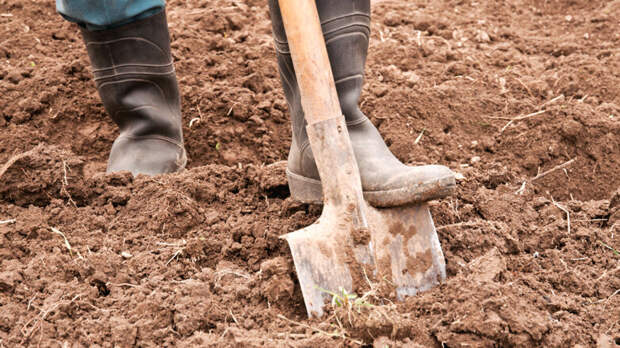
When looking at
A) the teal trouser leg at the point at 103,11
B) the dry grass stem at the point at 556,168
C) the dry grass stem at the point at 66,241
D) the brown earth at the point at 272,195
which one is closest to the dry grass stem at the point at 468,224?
the brown earth at the point at 272,195

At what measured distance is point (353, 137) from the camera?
194 cm

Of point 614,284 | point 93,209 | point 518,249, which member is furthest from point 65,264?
point 614,284

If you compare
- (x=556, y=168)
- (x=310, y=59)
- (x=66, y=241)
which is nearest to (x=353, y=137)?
(x=310, y=59)

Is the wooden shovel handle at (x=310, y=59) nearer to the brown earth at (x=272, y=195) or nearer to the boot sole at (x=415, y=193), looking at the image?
the boot sole at (x=415, y=193)

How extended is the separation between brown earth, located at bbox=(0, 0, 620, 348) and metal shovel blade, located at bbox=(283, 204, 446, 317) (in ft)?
0.19

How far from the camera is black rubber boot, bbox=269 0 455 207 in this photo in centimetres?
175

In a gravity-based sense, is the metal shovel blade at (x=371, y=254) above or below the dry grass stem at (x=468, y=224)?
above

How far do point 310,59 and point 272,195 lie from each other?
0.65m

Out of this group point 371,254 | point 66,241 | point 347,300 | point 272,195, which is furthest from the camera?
point 272,195

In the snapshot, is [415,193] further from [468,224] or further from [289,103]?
[289,103]

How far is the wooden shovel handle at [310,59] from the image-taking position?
1713 mm

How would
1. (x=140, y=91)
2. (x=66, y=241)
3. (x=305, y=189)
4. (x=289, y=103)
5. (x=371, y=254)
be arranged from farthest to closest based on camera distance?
(x=140, y=91), (x=289, y=103), (x=305, y=189), (x=66, y=241), (x=371, y=254)

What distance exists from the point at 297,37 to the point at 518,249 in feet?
2.99

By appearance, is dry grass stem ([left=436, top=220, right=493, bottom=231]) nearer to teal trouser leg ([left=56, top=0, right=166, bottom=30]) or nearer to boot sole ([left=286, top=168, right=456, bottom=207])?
boot sole ([left=286, top=168, right=456, bottom=207])
